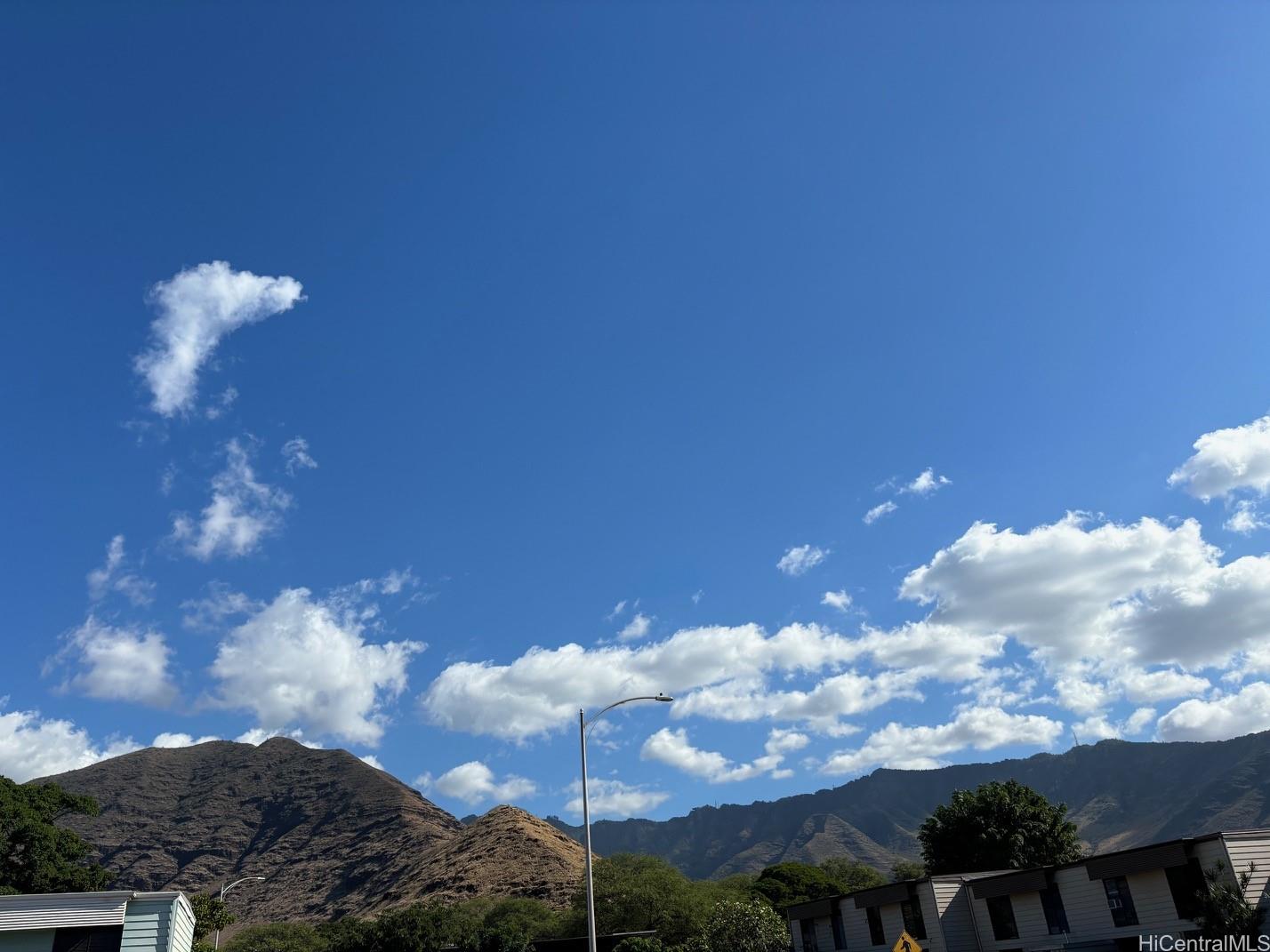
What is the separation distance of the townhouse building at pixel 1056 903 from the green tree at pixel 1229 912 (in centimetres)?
105

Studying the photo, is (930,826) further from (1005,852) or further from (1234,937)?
(1234,937)

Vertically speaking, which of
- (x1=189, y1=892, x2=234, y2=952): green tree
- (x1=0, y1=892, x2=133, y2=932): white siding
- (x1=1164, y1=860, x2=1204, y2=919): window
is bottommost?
(x1=1164, y1=860, x2=1204, y2=919): window

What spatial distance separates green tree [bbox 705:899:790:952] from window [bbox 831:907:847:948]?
3.45 m

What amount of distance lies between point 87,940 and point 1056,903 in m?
34.3

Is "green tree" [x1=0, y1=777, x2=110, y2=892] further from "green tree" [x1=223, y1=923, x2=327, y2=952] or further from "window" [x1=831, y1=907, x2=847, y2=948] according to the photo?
"window" [x1=831, y1=907, x2=847, y2=948]

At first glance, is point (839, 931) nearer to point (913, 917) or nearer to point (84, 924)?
point (913, 917)

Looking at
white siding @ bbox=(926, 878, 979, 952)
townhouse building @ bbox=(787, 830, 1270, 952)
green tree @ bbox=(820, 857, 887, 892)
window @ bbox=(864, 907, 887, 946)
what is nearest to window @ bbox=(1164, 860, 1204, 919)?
townhouse building @ bbox=(787, 830, 1270, 952)

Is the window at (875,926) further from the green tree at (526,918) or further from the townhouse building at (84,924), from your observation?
the green tree at (526,918)

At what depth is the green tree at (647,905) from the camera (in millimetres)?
68188

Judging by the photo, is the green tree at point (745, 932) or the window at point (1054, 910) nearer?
the window at point (1054, 910)

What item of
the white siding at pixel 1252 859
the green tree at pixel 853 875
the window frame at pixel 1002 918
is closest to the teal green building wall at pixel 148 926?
the white siding at pixel 1252 859

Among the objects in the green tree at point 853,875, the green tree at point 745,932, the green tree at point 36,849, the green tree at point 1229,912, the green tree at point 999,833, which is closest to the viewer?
the green tree at point 1229,912

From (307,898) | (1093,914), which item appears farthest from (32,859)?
(307,898)

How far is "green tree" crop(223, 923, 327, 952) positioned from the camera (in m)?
91.7
